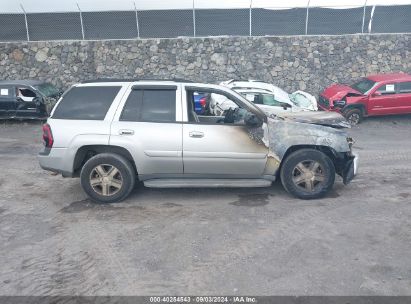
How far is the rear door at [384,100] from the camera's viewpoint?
13.4m

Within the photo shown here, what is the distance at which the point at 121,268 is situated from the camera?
4391 mm

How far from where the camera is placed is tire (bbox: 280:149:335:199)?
6.19 m

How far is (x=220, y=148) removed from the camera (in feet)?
19.8

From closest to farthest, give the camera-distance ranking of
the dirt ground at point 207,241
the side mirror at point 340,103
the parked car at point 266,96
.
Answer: the dirt ground at point 207,241, the parked car at point 266,96, the side mirror at point 340,103

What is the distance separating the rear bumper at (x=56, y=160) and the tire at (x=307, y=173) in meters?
3.41

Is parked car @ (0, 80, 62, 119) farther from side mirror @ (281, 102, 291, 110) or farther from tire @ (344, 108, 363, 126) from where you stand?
tire @ (344, 108, 363, 126)

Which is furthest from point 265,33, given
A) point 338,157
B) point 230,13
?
point 338,157

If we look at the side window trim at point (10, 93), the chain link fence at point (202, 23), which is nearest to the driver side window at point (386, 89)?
the chain link fence at point (202, 23)

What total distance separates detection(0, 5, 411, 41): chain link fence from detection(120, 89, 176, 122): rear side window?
11.5 meters

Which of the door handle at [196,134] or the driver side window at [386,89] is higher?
the driver side window at [386,89]

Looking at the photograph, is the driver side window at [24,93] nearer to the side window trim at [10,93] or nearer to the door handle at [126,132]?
the side window trim at [10,93]

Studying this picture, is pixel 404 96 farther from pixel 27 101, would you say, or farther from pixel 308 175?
pixel 27 101

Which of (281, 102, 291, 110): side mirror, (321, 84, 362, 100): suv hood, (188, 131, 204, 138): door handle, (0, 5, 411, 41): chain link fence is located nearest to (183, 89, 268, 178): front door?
(188, 131, 204, 138): door handle

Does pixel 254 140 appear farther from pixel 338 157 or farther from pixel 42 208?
pixel 42 208
